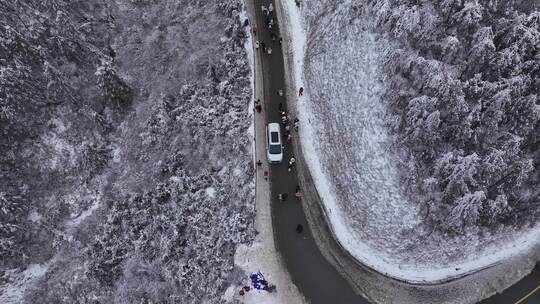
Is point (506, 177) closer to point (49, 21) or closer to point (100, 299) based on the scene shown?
point (100, 299)

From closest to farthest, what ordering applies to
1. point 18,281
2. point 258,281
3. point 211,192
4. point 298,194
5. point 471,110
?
1. point 258,281
2. point 471,110
3. point 298,194
4. point 211,192
5. point 18,281

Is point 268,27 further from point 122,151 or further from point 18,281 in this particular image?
point 18,281

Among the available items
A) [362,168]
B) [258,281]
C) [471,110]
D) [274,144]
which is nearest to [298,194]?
[274,144]

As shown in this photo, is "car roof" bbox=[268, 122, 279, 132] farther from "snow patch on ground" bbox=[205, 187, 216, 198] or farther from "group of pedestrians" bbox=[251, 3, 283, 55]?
"group of pedestrians" bbox=[251, 3, 283, 55]

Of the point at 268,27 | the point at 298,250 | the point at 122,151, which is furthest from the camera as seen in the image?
the point at 122,151

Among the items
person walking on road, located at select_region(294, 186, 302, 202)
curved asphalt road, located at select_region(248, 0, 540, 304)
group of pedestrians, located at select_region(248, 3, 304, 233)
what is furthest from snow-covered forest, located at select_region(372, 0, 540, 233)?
group of pedestrians, located at select_region(248, 3, 304, 233)

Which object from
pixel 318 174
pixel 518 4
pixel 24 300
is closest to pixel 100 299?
pixel 24 300

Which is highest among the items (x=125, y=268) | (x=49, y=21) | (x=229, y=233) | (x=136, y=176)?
(x=49, y=21)
